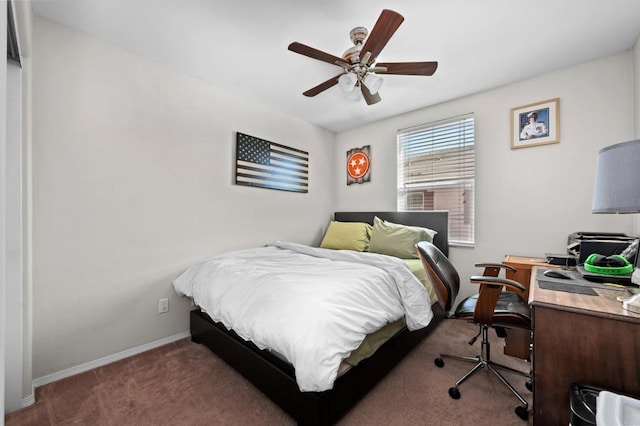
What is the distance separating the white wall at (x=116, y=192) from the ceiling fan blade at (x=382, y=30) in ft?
5.62

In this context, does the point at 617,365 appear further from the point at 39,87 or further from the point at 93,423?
the point at 39,87

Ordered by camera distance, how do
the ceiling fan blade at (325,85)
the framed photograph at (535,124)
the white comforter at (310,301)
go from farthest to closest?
the framed photograph at (535,124) < the ceiling fan blade at (325,85) < the white comforter at (310,301)

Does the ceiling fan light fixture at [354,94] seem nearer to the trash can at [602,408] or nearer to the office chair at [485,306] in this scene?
the office chair at [485,306]

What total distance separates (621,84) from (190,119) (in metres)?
3.72

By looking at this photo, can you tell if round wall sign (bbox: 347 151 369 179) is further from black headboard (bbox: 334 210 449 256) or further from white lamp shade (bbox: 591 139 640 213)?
white lamp shade (bbox: 591 139 640 213)

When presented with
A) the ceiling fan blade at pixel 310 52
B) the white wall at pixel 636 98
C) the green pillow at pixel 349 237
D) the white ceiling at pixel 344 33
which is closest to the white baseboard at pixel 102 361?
the green pillow at pixel 349 237

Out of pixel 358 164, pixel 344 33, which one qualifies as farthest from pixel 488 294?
pixel 358 164

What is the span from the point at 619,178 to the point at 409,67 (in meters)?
1.36

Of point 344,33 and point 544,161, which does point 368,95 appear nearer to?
point 344,33

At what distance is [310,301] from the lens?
1.41m

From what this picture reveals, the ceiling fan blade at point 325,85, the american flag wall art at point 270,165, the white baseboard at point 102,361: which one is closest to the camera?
the white baseboard at point 102,361

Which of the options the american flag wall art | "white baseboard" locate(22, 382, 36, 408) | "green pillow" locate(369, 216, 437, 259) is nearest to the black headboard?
"green pillow" locate(369, 216, 437, 259)

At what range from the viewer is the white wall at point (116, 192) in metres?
1.84

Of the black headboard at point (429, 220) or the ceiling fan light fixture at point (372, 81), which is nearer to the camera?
the ceiling fan light fixture at point (372, 81)
